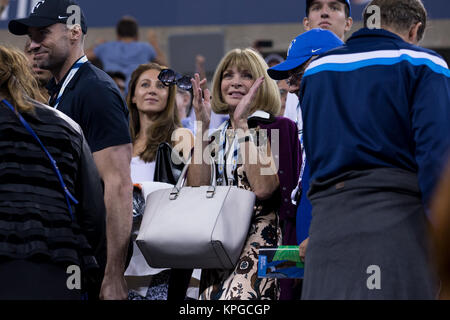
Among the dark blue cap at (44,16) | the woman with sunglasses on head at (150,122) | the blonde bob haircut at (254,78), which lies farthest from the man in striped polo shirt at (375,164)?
the woman with sunglasses on head at (150,122)

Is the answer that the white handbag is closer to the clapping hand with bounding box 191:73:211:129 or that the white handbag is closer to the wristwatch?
the wristwatch

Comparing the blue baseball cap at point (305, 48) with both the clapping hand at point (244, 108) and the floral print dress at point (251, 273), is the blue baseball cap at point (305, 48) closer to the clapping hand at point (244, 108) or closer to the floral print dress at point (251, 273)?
the clapping hand at point (244, 108)

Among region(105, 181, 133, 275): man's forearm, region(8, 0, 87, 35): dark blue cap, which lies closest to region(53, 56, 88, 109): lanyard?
region(8, 0, 87, 35): dark blue cap

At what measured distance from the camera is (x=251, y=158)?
4.09 metres

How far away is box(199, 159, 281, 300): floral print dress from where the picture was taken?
3.86 meters

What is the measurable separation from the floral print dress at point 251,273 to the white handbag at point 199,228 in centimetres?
6

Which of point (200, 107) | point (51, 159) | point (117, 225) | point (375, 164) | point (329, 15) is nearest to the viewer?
point (375, 164)

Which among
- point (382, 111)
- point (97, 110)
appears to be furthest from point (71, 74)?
point (382, 111)

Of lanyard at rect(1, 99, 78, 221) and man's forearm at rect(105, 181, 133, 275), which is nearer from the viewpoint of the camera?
lanyard at rect(1, 99, 78, 221)

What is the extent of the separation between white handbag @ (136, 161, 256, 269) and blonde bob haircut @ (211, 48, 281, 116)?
715mm

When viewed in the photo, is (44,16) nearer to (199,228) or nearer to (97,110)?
(97,110)

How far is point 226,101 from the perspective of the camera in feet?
15.3

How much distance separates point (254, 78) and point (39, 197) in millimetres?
1925

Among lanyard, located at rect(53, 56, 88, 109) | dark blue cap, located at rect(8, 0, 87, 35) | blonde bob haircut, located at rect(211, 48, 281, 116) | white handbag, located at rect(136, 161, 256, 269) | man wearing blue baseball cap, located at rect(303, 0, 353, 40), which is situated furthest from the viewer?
man wearing blue baseball cap, located at rect(303, 0, 353, 40)
